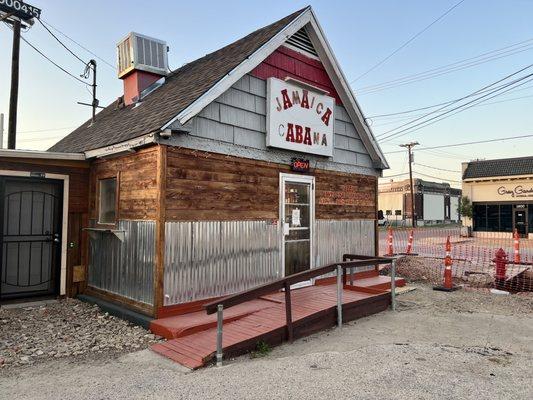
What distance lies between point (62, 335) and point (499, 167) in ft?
109

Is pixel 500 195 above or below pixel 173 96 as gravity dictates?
below

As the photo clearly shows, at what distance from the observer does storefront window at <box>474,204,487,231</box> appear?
31812 mm

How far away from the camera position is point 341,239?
31.3 feet

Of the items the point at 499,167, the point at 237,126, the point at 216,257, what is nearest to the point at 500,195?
the point at 499,167

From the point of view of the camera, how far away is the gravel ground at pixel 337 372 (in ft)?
13.2

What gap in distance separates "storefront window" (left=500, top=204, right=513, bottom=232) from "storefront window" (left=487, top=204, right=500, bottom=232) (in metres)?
0.27

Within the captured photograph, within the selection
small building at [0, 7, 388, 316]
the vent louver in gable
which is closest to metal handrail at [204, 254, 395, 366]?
small building at [0, 7, 388, 316]

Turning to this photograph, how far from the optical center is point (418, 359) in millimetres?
4957

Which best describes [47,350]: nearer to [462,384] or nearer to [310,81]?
[462,384]

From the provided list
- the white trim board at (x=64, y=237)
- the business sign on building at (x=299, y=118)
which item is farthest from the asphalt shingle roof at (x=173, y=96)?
the business sign on building at (x=299, y=118)

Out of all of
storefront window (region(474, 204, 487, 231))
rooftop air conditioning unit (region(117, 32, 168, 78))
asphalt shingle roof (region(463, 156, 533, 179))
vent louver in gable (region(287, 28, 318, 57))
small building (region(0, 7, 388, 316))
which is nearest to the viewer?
small building (region(0, 7, 388, 316))

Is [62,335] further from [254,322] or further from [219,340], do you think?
[254,322]

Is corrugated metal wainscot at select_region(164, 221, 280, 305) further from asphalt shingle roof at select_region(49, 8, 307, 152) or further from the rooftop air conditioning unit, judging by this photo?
the rooftop air conditioning unit

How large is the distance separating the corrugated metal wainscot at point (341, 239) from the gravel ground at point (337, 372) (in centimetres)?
280
